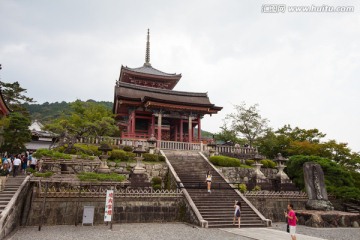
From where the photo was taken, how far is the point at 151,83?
136ft

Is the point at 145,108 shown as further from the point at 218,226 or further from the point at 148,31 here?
the point at 148,31

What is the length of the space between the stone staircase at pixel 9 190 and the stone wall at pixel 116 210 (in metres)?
1.17

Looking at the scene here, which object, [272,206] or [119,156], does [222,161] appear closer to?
[272,206]

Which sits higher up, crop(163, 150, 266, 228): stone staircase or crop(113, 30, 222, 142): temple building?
crop(113, 30, 222, 142): temple building

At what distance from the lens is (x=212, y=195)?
56.1 feet

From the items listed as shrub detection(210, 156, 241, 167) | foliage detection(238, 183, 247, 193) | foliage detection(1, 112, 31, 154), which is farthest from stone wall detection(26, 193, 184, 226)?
foliage detection(1, 112, 31, 154)

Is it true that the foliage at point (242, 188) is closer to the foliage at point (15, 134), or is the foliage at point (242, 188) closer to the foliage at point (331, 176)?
the foliage at point (331, 176)

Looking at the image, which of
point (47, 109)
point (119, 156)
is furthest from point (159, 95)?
point (47, 109)

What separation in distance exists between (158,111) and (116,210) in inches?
666

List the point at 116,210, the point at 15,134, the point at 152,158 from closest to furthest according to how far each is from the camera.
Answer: the point at 116,210 < the point at 152,158 < the point at 15,134

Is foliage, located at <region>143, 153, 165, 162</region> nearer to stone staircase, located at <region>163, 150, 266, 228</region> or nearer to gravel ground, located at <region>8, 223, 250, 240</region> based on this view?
stone staircase, located at <region>163, 150, 266, 228</region>

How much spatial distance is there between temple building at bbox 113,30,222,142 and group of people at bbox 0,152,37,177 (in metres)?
10.3

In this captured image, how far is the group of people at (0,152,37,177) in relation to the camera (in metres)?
16.0

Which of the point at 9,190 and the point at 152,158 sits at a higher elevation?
the point at 152,158
